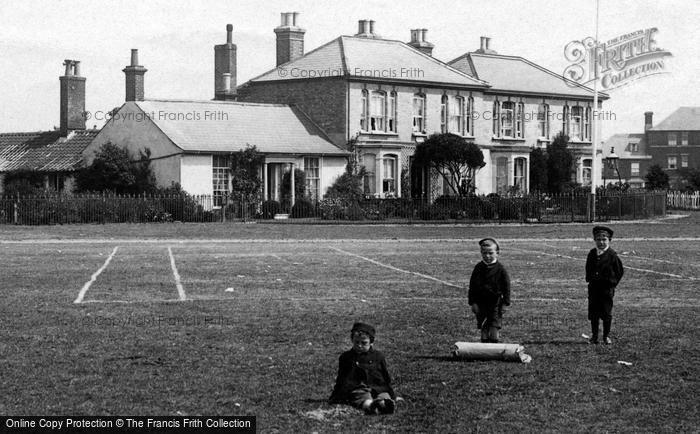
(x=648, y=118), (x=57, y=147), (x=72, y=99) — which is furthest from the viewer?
(x=648, y=118)

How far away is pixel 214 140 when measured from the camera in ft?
173

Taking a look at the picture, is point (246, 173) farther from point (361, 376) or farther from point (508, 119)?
point (361, 376)

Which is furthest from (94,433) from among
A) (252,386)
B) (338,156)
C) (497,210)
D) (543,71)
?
(543,71)

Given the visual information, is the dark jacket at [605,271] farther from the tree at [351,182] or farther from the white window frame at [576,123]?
the white window frame at [576,123]

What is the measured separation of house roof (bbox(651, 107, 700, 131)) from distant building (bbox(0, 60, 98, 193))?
8267 centimetres

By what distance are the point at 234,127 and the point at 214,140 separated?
2.31 m

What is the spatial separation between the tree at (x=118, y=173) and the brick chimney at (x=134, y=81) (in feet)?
19.5

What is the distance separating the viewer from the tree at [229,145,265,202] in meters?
51.5

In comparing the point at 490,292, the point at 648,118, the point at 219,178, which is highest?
the point at 648,118

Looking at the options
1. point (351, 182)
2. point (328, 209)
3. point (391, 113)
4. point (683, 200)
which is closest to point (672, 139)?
point (683, 200)

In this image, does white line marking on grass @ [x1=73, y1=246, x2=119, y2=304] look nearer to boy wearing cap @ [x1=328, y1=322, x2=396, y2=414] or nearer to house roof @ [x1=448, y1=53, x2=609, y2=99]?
boy wearing cap @ [x1=328, y1=322, x2=396, y2=414]

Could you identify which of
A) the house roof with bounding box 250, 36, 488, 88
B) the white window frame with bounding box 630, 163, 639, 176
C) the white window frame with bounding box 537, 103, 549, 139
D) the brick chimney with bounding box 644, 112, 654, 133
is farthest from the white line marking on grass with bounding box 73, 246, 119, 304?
the brick chimney with bounding box 644, 112, 654, 133

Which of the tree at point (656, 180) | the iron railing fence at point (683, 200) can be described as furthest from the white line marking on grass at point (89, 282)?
the tree at point (656, 180)

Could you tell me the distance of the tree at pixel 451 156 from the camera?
178 ft
